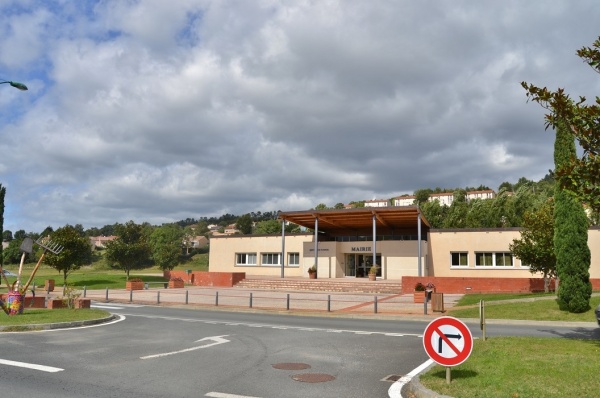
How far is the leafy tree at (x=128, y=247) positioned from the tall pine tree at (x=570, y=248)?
42.7 metres

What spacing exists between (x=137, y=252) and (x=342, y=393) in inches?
1892

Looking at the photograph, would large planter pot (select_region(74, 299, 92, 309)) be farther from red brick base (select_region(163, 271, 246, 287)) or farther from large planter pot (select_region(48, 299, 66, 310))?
red brick base (select_region(163, 271, 246, 287))

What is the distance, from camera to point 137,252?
52312mm

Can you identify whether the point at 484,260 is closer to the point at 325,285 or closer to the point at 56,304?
the point at 325,285

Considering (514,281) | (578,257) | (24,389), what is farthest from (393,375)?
(514,281)

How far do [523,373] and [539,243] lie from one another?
66.3 ft

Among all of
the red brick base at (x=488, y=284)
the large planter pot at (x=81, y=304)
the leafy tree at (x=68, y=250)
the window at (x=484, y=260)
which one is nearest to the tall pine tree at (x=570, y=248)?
the red brick base at (x=488, y=284)

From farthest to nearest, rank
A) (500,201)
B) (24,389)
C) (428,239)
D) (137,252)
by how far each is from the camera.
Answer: (500,201), (137,252), (428,239), (24,389)

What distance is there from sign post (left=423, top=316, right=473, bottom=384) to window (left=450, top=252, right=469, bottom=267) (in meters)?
36.3

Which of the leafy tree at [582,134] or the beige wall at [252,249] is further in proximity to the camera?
the beige wall at [252,249]

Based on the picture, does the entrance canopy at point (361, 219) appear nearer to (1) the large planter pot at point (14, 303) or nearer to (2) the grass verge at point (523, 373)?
(1) the large planter pot at point (14, 303)

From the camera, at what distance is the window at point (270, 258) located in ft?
165

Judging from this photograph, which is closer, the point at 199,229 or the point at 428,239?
the point at 428,239

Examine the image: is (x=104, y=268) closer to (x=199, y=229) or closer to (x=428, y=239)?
(x=428, y=239)
